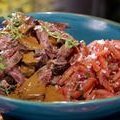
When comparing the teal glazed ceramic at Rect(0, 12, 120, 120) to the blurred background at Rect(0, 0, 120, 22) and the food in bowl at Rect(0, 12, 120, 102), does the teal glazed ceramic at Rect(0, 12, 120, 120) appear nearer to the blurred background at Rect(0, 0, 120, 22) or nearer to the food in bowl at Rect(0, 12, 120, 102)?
the food in bowl at Rect(0, 12, 120, 102)

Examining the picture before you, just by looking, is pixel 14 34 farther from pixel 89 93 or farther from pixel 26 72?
pixel 89 93

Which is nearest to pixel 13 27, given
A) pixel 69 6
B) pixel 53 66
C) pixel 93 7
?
pixel 53 66

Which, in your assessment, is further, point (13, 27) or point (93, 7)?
point (93, 7)

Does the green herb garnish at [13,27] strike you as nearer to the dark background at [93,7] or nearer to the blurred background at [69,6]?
the blurred background at [69,6]

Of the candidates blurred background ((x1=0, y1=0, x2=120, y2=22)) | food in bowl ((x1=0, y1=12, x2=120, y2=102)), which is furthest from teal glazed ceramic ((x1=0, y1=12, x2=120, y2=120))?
blurred background ((x1=0, y1=0, x2=120, y2=22))

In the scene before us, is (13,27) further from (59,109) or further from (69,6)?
(69,6)

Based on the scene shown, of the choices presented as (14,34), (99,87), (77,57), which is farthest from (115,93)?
(14,34)
